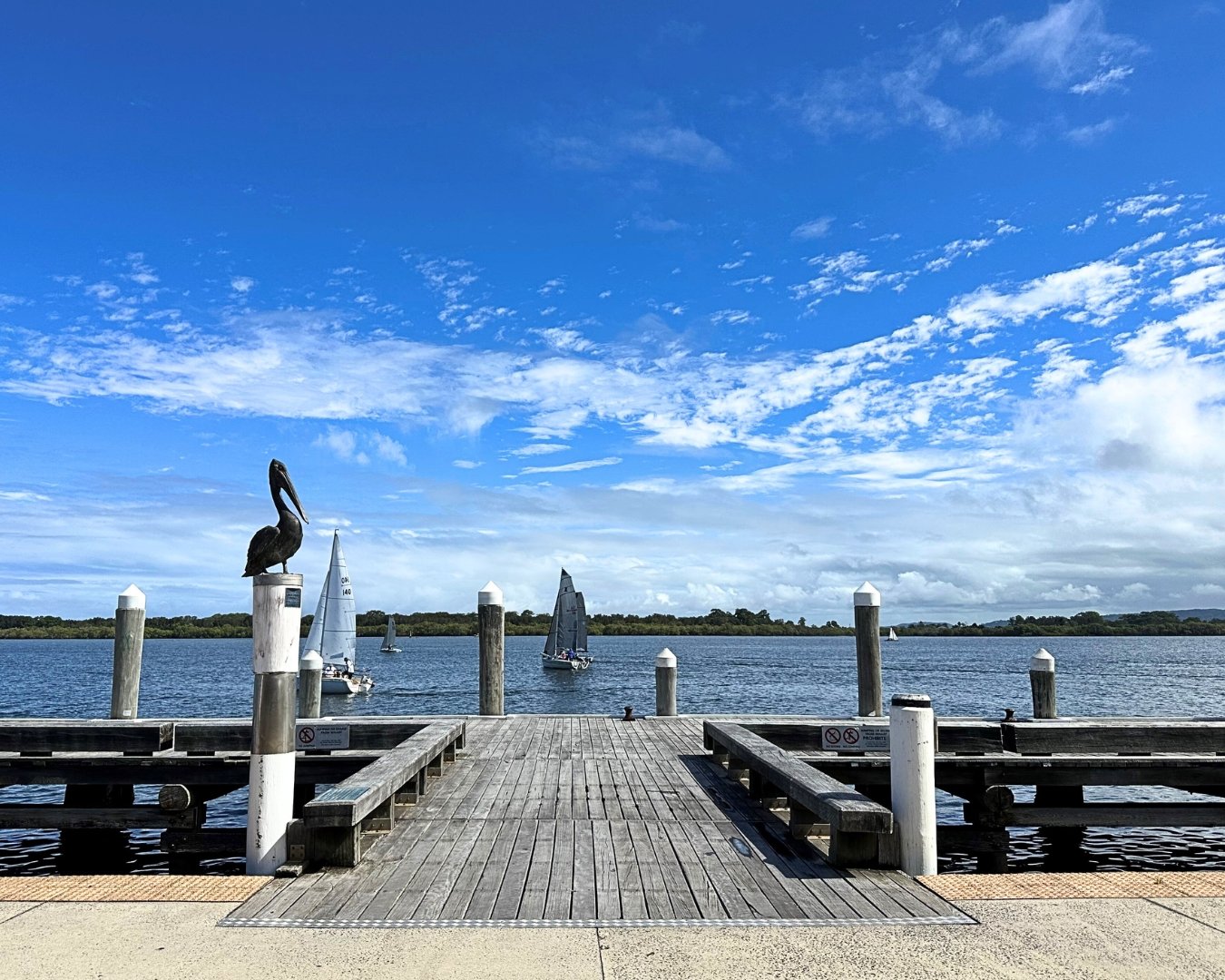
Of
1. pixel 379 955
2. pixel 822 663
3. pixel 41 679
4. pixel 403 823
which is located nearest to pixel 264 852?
pixel 403 823

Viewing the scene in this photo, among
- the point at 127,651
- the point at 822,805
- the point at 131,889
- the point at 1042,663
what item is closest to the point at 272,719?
the point at 131,889

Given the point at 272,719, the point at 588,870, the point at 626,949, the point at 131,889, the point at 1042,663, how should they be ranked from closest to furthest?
the point at 626,949 < the point at 131,889 < the point at 588,870 < the point at 272,719 < the point at 1042,663

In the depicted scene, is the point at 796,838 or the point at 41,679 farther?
the point at 41,679

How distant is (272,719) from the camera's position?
6504mm

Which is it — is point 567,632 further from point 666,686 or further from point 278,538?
point 278,538

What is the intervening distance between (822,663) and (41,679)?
66634 millimetres

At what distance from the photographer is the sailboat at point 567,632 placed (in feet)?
213

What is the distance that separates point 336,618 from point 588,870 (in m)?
44.9

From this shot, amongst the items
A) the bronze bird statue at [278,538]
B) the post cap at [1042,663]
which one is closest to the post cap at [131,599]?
the bronze bird statue at [278,538]

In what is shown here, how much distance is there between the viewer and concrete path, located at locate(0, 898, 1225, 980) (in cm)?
428

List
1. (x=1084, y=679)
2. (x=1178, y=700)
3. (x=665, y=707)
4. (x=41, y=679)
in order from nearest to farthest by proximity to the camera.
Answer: (x=665, y=707) → (x=1178, y=700) → (x=1084, y=679) → (x=41, y=679)

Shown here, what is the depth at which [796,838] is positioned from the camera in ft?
22.3

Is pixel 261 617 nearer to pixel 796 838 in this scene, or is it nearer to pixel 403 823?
pixel 403 823

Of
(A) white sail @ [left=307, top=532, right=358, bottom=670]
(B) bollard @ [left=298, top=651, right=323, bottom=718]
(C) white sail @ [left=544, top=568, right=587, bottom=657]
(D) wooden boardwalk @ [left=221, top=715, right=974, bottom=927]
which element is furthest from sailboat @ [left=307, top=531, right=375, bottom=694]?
(D) wooden boardwalk @ [left=221, top=715, right=974, bottom=927]
